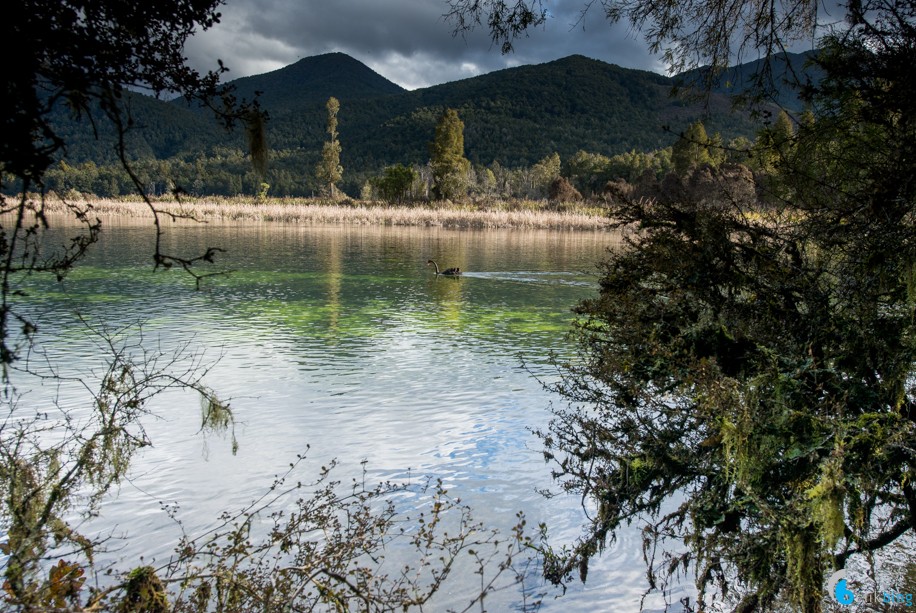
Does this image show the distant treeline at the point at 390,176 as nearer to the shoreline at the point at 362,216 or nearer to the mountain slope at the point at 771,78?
the shoreline at the point at 362,216

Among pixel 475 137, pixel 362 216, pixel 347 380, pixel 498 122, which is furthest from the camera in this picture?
pixel 498 122

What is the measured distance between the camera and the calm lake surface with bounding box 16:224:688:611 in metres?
5.46

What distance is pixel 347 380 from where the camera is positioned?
348 inches

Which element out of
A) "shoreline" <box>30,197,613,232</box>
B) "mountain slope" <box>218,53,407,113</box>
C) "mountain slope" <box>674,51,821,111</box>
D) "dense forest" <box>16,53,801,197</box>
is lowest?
"shoreline" <box>30,197,613,232</box>

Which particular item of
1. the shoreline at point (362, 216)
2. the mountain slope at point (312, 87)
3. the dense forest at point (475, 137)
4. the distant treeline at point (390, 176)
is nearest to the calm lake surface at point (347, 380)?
the shoreline at point (362, 216)

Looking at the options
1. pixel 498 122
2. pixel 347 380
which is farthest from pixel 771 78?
pixel 498 122

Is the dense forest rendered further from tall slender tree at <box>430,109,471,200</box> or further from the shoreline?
the shoreline

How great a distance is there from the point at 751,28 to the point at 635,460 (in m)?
3.03

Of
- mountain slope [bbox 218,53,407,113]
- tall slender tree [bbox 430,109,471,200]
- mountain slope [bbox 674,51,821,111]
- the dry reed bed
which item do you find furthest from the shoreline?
mountain slope [bbox 218,53,407,113]

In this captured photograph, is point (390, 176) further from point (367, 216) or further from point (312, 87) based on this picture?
point (312, 87)

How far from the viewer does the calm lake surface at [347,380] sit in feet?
17.9

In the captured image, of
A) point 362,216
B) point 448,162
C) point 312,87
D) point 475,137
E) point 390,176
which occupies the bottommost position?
point 362,216

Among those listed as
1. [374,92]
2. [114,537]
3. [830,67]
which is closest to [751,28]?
[830,67]

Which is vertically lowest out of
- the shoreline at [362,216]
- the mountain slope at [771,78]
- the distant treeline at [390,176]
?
the shoreline at [362,216]
